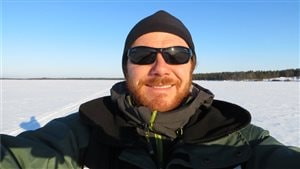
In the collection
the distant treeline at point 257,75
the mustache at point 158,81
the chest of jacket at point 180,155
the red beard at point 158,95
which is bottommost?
the distant treeline at point 257,75

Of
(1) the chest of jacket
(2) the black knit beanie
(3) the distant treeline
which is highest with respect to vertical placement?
(2) the black knit beanie

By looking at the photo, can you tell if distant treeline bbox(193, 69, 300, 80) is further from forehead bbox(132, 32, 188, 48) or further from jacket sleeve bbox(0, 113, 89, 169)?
jacket sleeve bbox(0, 113, 89, 169)

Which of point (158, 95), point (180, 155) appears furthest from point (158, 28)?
point (180, 155)

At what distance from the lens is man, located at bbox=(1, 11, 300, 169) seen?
146 centimetres

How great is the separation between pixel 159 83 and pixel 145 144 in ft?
1.27

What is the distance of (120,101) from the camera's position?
1783 millimetres

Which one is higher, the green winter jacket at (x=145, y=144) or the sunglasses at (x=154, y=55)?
the sunglasses at (x=154, y=55)

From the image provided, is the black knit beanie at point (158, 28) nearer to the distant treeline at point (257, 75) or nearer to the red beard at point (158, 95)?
the red beard at point (158, 95)

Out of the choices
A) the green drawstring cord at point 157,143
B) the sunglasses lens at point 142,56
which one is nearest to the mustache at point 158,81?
the sunglasses lens at point 142,56

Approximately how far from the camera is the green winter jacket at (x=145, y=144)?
140 cm

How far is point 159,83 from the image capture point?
1.86 metres

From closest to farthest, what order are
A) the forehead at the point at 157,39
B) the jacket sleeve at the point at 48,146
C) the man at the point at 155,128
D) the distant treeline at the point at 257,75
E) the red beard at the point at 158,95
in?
the jacket sleeve at the point at 48,146 → the man at the point at 155,128 → the red beard at the point at 158,95 → the forehead at the point at 157,39 → the distant treeline at the point at 257,75

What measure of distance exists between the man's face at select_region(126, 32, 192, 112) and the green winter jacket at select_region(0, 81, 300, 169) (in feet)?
0.51

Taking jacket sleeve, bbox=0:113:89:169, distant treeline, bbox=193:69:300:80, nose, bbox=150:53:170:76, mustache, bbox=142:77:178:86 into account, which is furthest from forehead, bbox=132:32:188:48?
distant treeline, bbox=193:69:300:80
